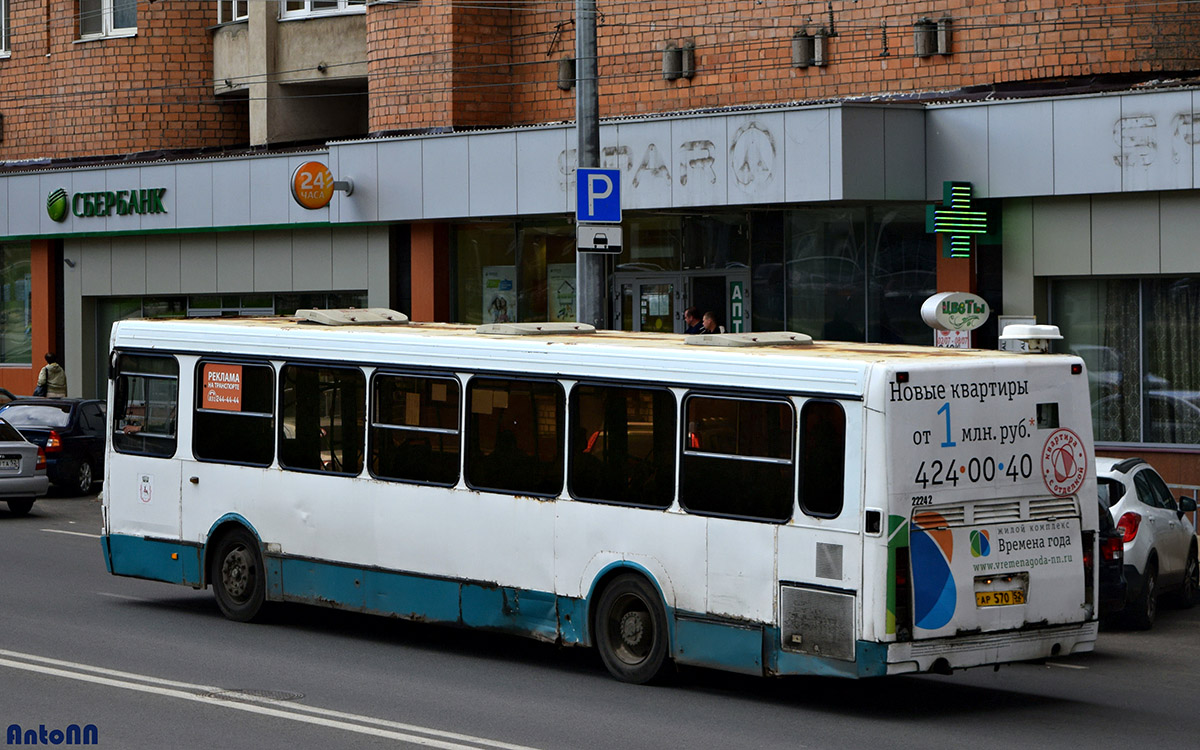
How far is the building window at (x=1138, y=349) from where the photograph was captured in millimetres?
19906

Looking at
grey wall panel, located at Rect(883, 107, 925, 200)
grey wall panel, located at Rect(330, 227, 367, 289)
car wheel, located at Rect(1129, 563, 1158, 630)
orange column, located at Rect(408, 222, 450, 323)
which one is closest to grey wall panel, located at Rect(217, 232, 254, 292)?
grey wall panel, located at Rect(330, 227, 367, 289)

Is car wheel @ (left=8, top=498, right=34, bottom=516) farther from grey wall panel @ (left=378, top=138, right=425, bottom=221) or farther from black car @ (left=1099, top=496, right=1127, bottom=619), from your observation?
black car @ (left=1099, top=496, right=1127, bottom=619)

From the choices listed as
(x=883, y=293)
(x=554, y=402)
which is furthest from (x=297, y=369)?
(x=883, y=293)

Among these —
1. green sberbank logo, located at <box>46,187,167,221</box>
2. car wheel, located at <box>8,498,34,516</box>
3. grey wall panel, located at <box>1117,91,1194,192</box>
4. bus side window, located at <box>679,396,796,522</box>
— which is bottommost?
car wheel, located at <box>8,498,34,516</box>

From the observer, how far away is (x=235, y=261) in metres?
30.1

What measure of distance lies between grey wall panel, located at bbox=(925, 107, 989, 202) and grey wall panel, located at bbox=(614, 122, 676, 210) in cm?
344

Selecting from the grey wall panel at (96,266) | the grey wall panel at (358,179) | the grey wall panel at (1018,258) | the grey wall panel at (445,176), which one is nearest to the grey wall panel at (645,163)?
the grey wall panel at (445,176)

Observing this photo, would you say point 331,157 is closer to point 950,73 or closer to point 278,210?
point 278,210

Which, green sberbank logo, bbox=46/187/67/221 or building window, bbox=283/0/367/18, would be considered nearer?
building window, bbox=283/0/367/18

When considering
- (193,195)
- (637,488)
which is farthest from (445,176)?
(637,488)

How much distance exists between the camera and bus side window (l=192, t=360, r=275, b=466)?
1317 cm

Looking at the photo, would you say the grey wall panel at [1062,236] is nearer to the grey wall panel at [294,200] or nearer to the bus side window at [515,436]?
the bus side window at [515,436]

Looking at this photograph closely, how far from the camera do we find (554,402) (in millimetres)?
11359

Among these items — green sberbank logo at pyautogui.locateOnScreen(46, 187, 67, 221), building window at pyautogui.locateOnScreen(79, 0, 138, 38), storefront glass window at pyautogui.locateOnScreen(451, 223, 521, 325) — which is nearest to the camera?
storefront glass window at pyautogui.locateOnScreen(451, 223, 521, 325)
